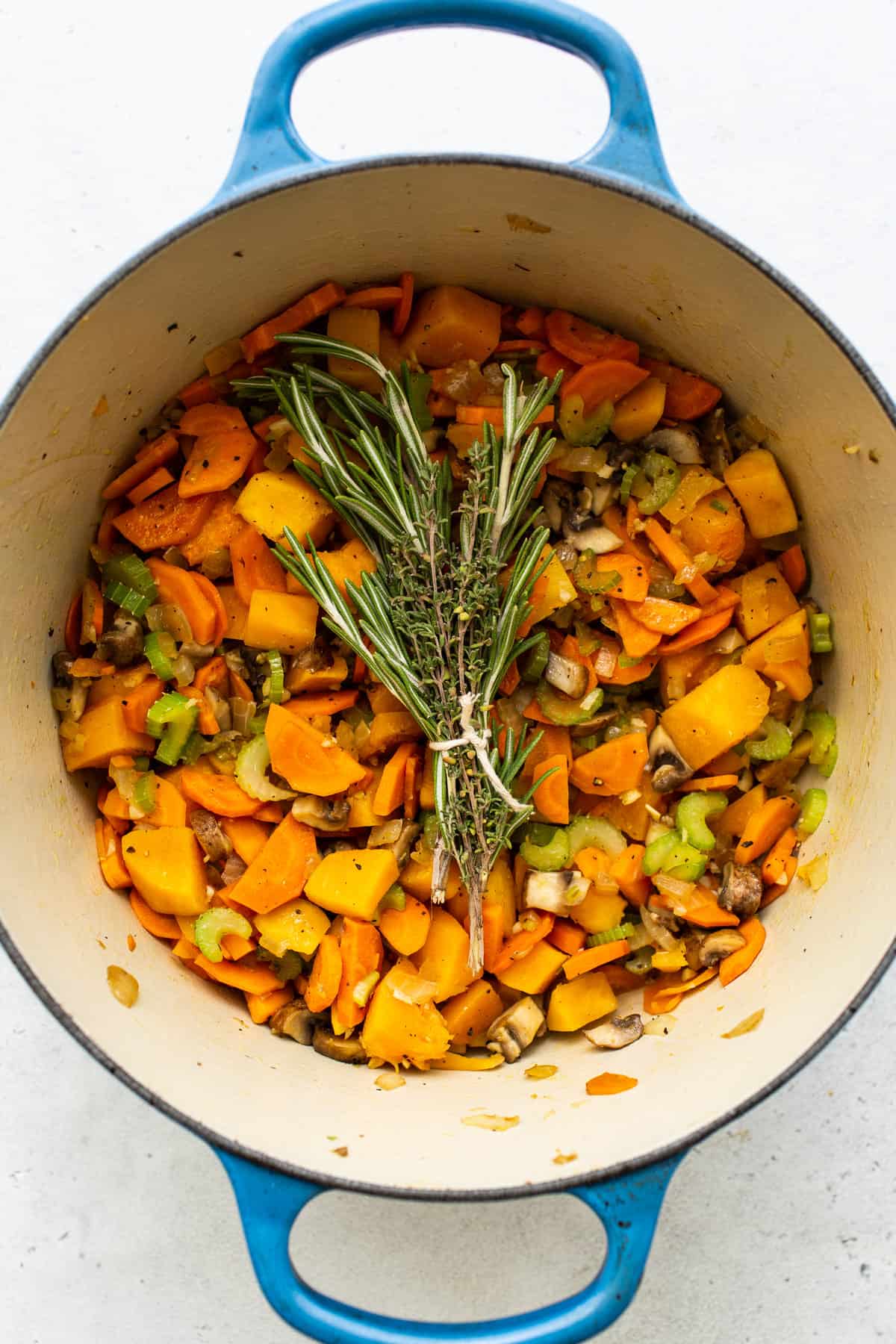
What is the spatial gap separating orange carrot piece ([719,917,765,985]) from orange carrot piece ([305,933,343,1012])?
657 mm

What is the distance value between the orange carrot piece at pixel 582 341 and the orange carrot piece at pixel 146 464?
0.68 metres

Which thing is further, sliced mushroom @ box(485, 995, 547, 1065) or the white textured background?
the white textured background

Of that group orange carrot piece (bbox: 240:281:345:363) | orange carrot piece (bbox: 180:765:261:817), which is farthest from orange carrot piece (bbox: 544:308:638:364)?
orange carrot piece (bbox: 180:765:261:817)

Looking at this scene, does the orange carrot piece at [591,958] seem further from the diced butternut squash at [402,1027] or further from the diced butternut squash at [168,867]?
the diced butternut squash at [168,867]

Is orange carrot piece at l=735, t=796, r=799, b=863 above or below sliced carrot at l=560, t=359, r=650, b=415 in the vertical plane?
below

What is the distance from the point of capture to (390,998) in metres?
1.75

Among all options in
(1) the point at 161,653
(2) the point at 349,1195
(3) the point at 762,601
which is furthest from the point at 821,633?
(2) the point at 349,1195

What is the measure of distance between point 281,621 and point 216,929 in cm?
53

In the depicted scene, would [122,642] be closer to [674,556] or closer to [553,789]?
[553,789]

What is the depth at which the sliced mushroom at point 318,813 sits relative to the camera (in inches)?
69.9

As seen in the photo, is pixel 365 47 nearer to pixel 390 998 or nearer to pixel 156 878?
pixel 156 878

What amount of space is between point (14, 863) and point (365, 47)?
1.65 metres

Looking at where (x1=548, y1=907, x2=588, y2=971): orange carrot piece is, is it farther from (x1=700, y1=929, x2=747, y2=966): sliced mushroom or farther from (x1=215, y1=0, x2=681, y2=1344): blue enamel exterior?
(x1=215, y1=0, x2=681, y2=1344): blue enamel exterior

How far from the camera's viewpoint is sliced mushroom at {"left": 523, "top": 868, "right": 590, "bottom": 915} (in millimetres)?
1770
